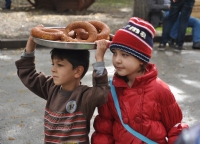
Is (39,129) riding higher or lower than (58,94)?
Result: lower

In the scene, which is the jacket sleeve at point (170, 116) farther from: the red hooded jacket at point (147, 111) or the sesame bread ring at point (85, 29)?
the sesame bread ring at point (85, 29)

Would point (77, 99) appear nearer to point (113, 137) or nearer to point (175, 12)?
point (113, 137)

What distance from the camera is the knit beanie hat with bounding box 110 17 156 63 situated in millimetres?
2617

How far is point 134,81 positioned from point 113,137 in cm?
43

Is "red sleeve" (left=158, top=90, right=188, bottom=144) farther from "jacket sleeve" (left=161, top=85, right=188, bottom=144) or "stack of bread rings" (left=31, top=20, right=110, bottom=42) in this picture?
"stack of bread rings" (left=31, top=20, right=110, bottom=42)

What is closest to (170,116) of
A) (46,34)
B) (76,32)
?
(76,32)

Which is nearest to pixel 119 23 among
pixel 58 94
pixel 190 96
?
pixel 190 96

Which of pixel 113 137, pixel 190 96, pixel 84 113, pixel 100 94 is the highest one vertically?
pixel 100 94

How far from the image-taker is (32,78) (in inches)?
117

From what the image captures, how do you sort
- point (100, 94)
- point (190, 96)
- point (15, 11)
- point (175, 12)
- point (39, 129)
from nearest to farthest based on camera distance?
point (100, 94)
point (39, 129)
point (190, 96)
point (175, 12)
point (15, 11)

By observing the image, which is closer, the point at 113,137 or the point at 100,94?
the point at 100,94

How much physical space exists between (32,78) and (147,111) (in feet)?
3.02

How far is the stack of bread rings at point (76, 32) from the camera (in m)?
2.59

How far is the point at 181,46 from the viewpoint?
31.3 ft
